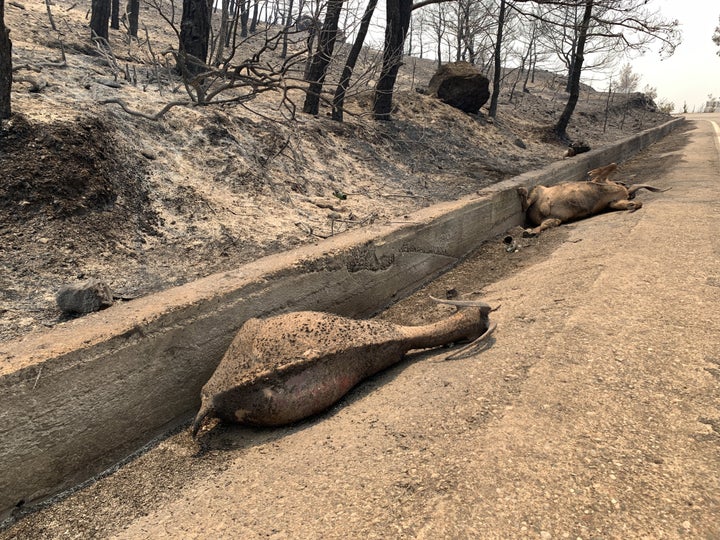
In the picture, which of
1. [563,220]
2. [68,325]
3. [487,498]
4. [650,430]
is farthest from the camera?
[563,220]

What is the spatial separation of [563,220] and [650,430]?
4.82m

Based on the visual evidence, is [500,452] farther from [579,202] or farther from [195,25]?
[195,25]

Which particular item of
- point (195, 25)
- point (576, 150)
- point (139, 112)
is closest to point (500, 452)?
point (139, 112)

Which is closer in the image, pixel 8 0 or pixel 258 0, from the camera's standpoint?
pixel 258 0

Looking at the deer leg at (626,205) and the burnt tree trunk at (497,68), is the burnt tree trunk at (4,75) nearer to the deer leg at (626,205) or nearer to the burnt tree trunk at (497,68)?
the deer leg at (626,205)

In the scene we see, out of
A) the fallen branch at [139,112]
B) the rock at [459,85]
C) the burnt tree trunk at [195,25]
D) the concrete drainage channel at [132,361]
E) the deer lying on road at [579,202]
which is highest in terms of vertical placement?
the rock at [459,85]

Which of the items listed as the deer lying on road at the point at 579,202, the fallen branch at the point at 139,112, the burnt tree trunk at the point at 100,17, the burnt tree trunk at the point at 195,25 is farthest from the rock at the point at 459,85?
the fallen branch at the point at 139,112

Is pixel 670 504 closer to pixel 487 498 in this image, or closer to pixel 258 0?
pixel 487 498

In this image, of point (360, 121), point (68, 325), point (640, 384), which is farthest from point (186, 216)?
point (360, 121)

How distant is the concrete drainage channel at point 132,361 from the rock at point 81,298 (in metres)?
0.07

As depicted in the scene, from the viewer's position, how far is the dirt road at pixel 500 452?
5.19 ft

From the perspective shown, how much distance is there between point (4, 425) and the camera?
192 cm

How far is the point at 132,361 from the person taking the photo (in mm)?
2316

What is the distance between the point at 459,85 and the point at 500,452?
10.5 meters
